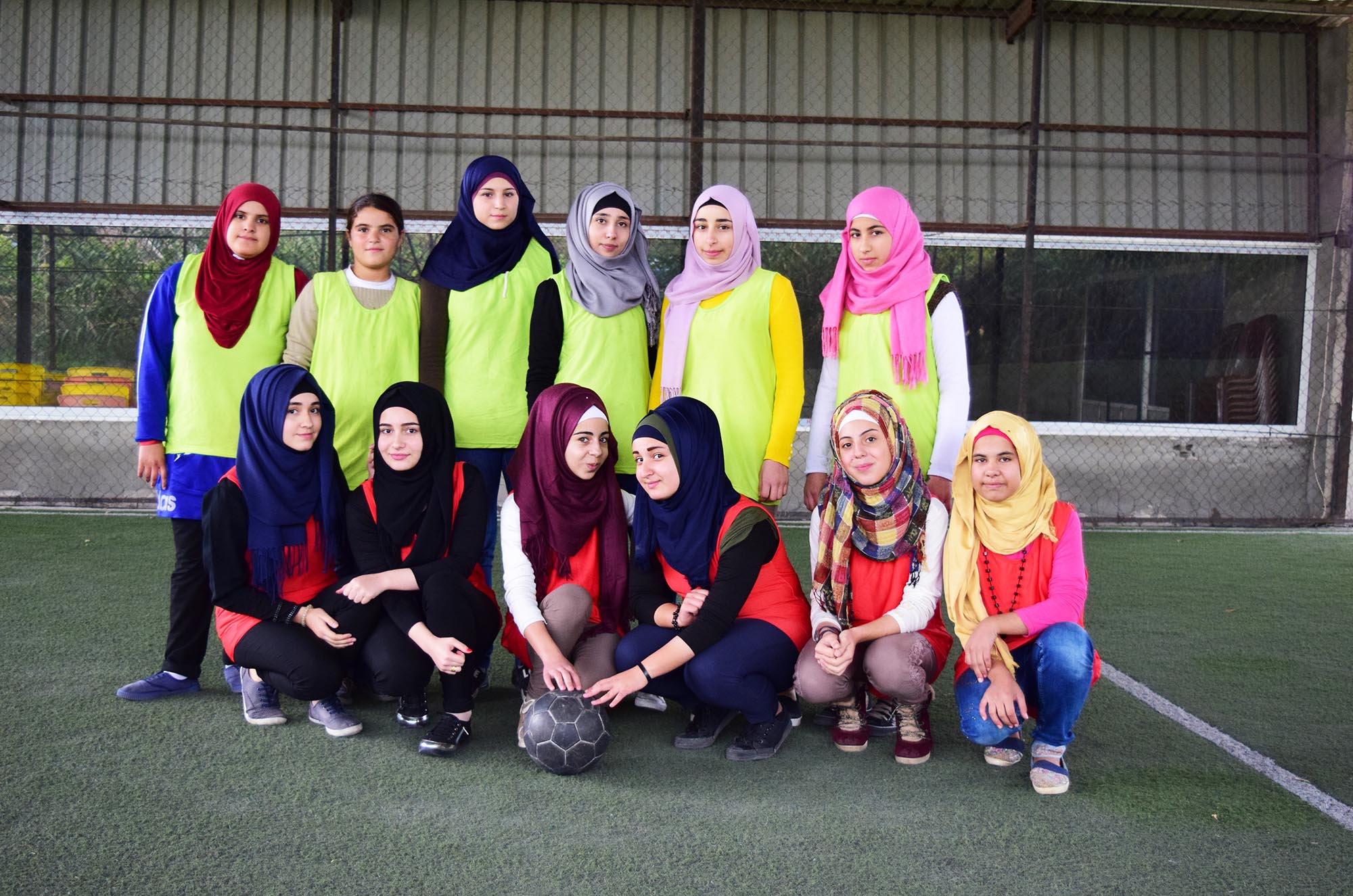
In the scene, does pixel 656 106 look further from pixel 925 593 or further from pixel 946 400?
pixel 925 593

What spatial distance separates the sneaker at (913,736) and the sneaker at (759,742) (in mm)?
294

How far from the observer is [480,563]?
3.08 meters

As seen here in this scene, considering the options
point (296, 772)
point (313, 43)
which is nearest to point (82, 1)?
point (313, 43)

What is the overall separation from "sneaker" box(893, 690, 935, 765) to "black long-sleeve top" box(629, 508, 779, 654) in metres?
0.49

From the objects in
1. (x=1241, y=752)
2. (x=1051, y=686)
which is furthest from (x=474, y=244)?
(x=1241, y=752)

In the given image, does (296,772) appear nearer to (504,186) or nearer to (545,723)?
(545,723)

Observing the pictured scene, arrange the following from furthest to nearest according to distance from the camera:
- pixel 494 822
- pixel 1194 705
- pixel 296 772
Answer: pixel 1194 705
pixel 296 772
pixel 494 822

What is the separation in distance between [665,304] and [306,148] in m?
5.02

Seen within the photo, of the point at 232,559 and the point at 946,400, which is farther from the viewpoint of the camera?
the point at 946,400

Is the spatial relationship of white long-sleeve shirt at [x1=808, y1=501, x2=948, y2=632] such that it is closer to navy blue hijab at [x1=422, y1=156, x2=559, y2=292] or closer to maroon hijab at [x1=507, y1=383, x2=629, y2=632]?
maroon hijab at [x1=507, y1=383, x2=629, y2=632]

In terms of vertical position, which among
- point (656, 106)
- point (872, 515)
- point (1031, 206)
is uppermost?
point (656, 106)

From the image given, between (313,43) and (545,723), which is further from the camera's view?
(313,43)

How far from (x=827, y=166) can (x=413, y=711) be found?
5630 mm

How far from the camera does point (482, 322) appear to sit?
316cm
